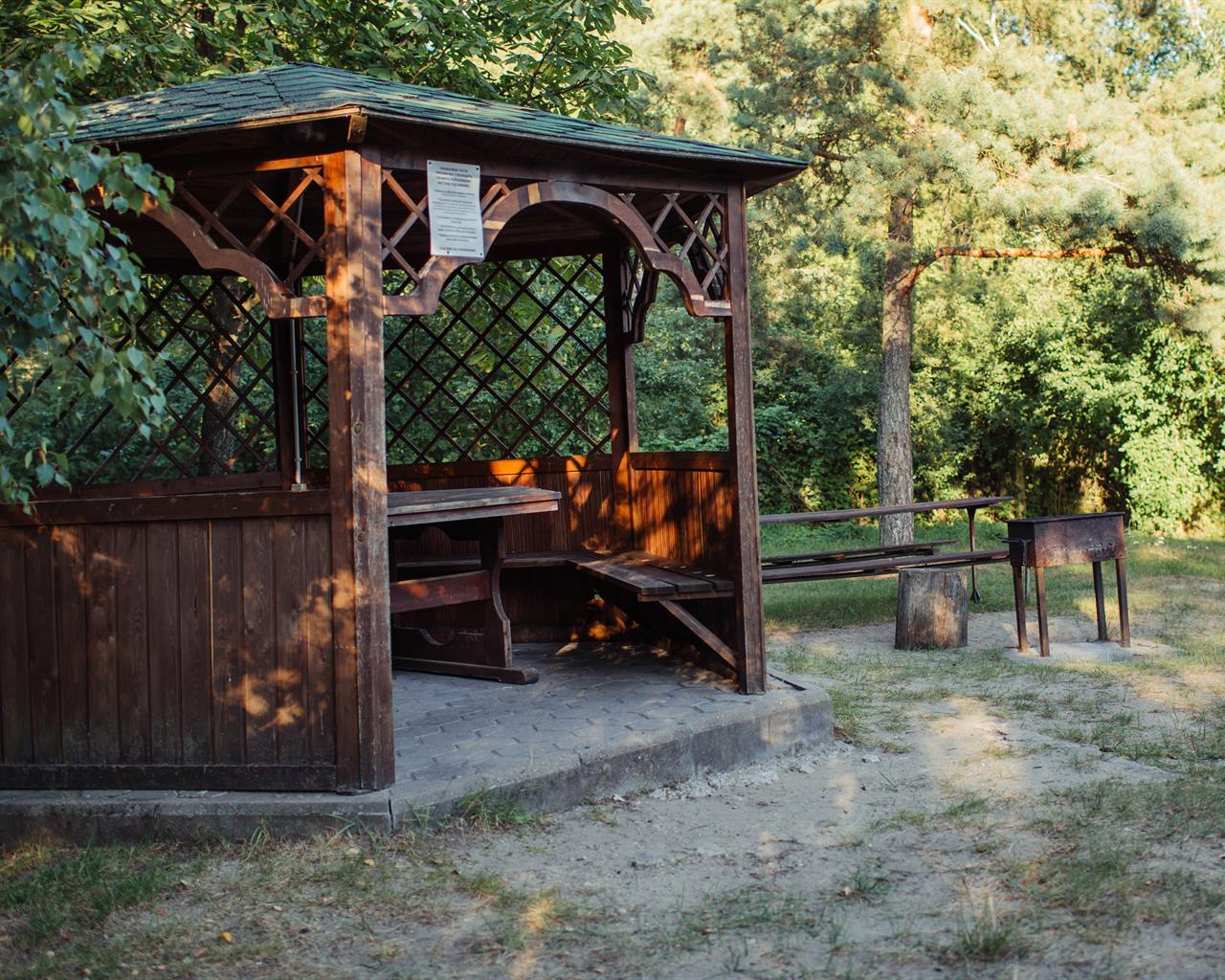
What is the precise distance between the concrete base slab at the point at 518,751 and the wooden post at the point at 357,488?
0.67 feet

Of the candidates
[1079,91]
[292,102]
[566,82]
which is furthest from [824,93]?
[292,102]

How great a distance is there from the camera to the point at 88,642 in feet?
14.5

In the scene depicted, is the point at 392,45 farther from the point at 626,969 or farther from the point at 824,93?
the point at 626,969

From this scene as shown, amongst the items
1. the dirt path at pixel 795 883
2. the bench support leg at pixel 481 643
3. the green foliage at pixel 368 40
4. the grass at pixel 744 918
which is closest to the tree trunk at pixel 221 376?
the green foliage at pixel 368 40

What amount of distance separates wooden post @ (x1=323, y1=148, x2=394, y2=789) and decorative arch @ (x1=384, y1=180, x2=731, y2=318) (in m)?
0.17

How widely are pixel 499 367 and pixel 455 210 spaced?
311 cm

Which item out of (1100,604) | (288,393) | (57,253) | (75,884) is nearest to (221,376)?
(288,393)

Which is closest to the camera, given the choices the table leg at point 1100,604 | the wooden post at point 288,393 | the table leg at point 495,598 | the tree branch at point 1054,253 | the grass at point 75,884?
the grass at point 75,884

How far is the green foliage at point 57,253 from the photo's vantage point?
272 cm

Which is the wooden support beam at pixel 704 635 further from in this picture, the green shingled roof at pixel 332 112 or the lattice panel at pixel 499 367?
the green shingled roof at pixel 332 112

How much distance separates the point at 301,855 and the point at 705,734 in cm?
171

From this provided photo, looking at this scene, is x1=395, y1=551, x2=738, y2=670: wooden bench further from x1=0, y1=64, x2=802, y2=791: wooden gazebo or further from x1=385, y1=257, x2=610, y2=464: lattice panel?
x1=385, y1=257, x2=610, y2=464: lattice panel

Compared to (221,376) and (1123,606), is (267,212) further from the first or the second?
(1123,606)

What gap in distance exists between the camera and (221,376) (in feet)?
24.7
